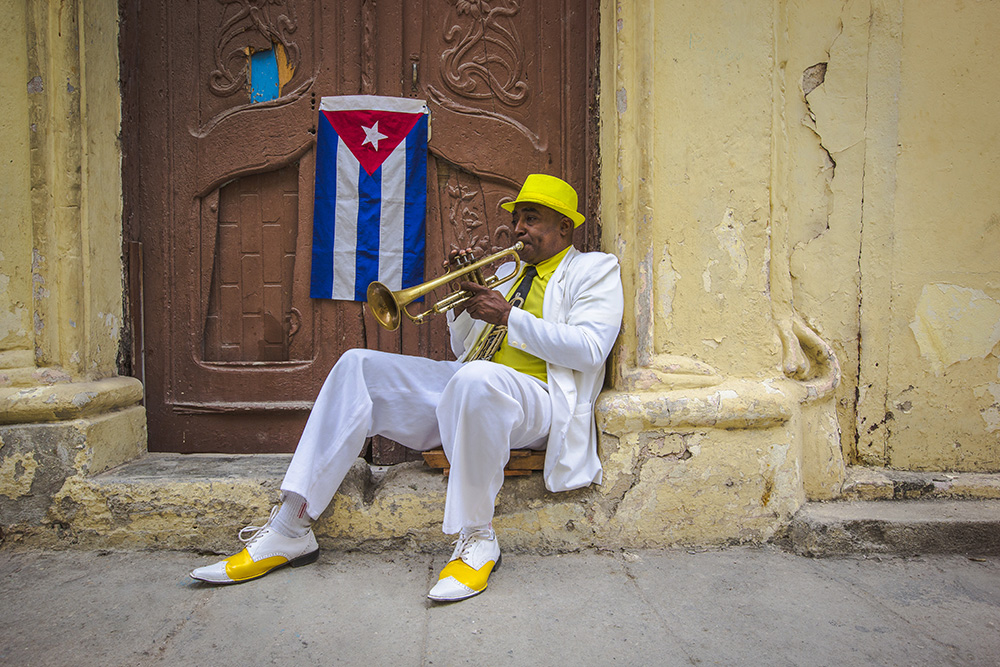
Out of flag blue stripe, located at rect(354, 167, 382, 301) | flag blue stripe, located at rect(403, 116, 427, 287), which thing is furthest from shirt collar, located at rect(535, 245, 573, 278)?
flag blue stripe, located at rect(354, 167, 382, 301)

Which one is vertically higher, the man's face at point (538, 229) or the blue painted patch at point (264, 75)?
the blue painted patch at point (264, 75)

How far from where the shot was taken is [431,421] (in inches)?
108

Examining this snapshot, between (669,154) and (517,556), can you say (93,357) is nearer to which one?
(517,556)

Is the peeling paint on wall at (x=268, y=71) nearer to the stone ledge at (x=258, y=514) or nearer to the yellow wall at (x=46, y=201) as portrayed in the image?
the yellow wall at (x=46, y=201)

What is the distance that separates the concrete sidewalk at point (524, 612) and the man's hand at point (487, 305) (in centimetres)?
98

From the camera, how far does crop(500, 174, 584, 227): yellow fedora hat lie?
2.80 m

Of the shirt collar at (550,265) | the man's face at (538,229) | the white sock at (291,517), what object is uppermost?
the man's face at (538,229)

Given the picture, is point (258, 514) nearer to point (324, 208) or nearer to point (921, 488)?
point (324, 208)

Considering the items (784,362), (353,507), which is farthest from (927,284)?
(353,507)

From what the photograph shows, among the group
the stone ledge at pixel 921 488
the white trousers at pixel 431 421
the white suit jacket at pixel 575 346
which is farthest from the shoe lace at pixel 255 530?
the stone ledge at pixel 921 488

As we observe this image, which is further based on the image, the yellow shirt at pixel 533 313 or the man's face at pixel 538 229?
the man's face at pixel 538 229

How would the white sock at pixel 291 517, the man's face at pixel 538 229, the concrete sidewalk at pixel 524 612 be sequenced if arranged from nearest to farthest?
the concrete sidewalk at pixel 524 612, the white sock at pixel 291 517, the man's face at pixel 538 229

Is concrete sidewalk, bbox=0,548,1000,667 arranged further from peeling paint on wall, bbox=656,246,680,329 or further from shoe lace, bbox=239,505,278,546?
peeling paint on wall, bbox=656,246,680,329

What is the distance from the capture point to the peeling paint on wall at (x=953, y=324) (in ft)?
9.55
